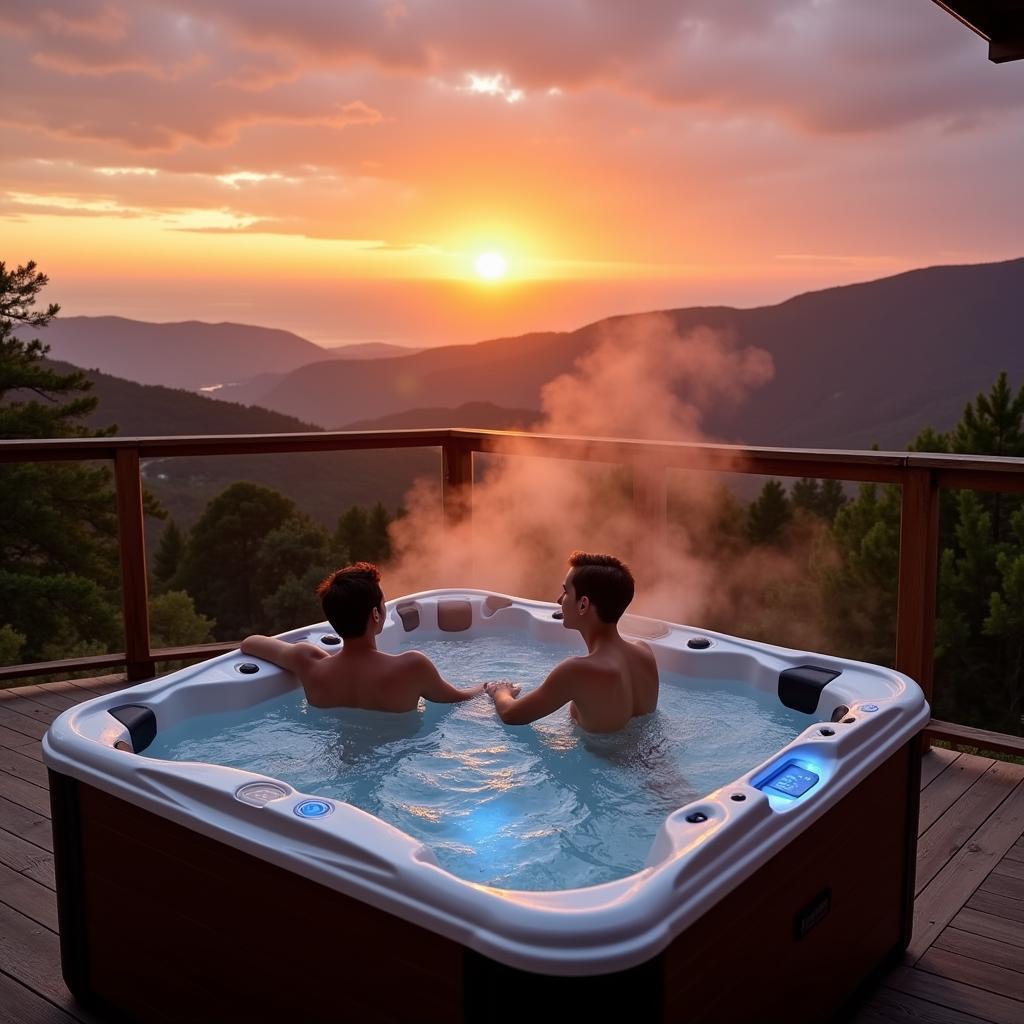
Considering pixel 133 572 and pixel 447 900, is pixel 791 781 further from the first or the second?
pixel 133 572

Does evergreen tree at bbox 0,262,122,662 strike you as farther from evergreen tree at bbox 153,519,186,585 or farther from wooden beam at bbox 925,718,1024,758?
wooden beam at bbox 925,718,1024,758

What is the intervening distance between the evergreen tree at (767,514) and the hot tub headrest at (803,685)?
64.3ft

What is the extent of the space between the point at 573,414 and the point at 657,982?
1047 cm

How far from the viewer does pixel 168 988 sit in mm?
1493

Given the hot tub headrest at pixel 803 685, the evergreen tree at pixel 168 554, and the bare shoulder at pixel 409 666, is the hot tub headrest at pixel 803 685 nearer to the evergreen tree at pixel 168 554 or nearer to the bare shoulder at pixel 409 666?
the bare shoulder at pixel 409 666

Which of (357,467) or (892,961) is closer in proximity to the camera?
(892,961)

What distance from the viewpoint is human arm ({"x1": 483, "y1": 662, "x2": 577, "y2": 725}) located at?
198cm

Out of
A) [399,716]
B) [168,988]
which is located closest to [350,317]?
[399,716]

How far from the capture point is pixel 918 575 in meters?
2.65

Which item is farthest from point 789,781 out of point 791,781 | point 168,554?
point 168,554

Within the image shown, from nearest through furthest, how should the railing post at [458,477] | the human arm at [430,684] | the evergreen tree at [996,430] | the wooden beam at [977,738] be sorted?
the human arm at [430,684]
the wooden beam at [977,738]
the railing post at [458,477]
the evergreen tree at [996,430]

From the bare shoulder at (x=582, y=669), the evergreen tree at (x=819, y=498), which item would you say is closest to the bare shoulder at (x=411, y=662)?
the bare shoulder at (x=582, y=669)

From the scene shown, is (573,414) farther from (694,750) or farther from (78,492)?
(694,750)

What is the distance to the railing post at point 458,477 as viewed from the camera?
362 centimetres
